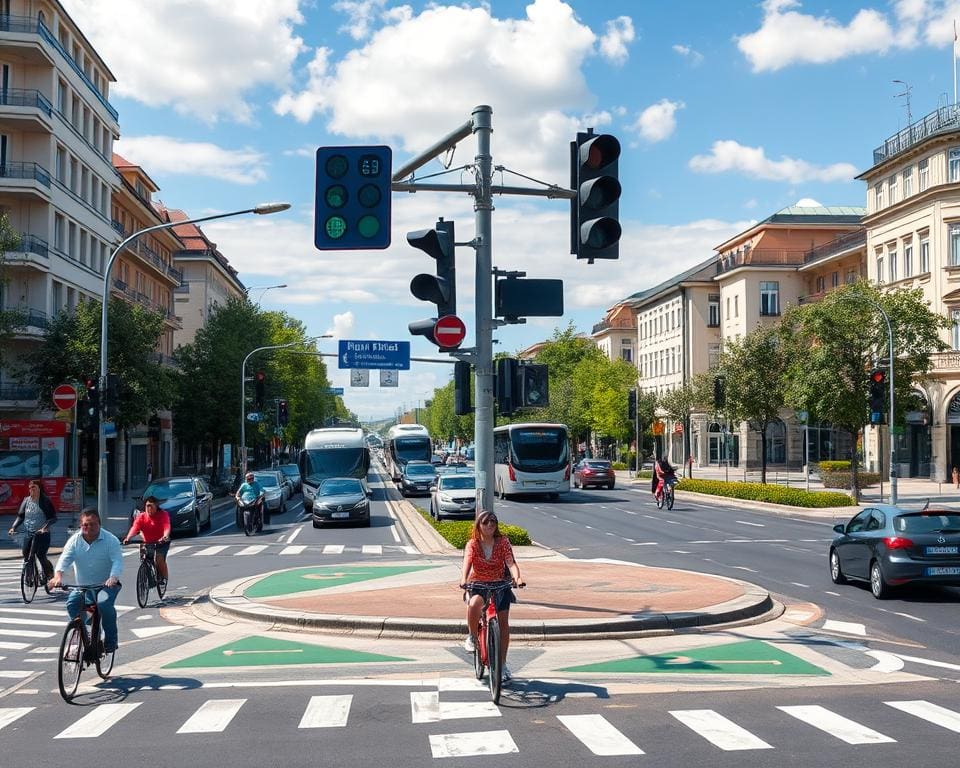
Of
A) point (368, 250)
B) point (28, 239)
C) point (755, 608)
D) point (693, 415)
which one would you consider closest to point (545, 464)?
point (28, 239)

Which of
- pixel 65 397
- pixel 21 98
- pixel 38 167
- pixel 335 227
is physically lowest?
pixel 65 397

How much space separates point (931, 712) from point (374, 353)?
3526 centimetres

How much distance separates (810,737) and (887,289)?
186 feet

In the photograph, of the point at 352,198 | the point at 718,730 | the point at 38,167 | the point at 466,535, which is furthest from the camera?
the point at 38,167

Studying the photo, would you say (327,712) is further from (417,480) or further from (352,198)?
(417,480)

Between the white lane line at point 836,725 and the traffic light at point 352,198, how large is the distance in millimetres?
5732

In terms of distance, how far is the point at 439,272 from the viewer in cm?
1214

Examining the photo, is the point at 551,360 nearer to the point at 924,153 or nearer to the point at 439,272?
the point at 924,153

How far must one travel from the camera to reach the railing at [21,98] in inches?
1848

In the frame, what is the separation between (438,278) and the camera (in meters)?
12.0

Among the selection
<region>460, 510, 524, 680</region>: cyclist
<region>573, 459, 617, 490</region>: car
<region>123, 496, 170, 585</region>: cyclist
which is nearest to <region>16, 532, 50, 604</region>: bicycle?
<region>123, 496, 170, 585</region>: cyclist

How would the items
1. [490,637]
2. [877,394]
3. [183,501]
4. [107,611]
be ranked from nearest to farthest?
[490,637] < [107,611] < [183,501] < [877,394]

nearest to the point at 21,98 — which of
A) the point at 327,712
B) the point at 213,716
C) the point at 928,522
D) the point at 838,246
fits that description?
the point at 928,522

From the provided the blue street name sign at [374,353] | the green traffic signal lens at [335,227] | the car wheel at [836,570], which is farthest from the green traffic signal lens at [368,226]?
the blue street name sign at [374,353]
